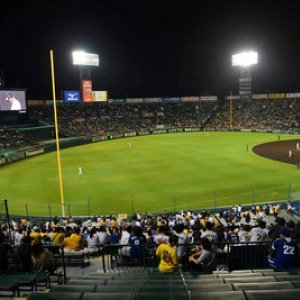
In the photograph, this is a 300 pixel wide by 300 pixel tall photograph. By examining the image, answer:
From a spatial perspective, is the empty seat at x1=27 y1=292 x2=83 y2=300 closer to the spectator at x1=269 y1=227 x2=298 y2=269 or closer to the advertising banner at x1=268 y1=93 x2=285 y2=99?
the spectator at x1=269 y1=227 x2=298 y2=269

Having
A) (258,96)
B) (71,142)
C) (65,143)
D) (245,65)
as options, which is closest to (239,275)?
(65,143)

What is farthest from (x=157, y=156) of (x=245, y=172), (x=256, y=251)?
(x=256, y=251)

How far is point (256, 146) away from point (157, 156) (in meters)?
16.7

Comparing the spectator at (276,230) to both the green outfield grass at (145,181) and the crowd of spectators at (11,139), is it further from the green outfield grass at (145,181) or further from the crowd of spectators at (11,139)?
the crowd of spectators at (11,139)

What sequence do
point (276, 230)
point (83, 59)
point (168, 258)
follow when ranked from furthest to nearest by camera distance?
point (83, 59)
point (276, 230)
point (168, 258)

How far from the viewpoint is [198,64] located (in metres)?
105

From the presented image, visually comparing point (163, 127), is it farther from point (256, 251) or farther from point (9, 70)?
point (256, 251)

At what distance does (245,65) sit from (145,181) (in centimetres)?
5857

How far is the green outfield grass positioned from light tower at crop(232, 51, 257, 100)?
37.8 m

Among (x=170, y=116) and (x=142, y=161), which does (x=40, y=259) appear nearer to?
(x=142, y=161)

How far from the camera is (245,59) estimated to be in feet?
260

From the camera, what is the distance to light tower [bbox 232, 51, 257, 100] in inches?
3093

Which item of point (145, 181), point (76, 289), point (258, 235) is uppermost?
point (76, 289)

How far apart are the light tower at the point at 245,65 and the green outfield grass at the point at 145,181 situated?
37817 millimetres
